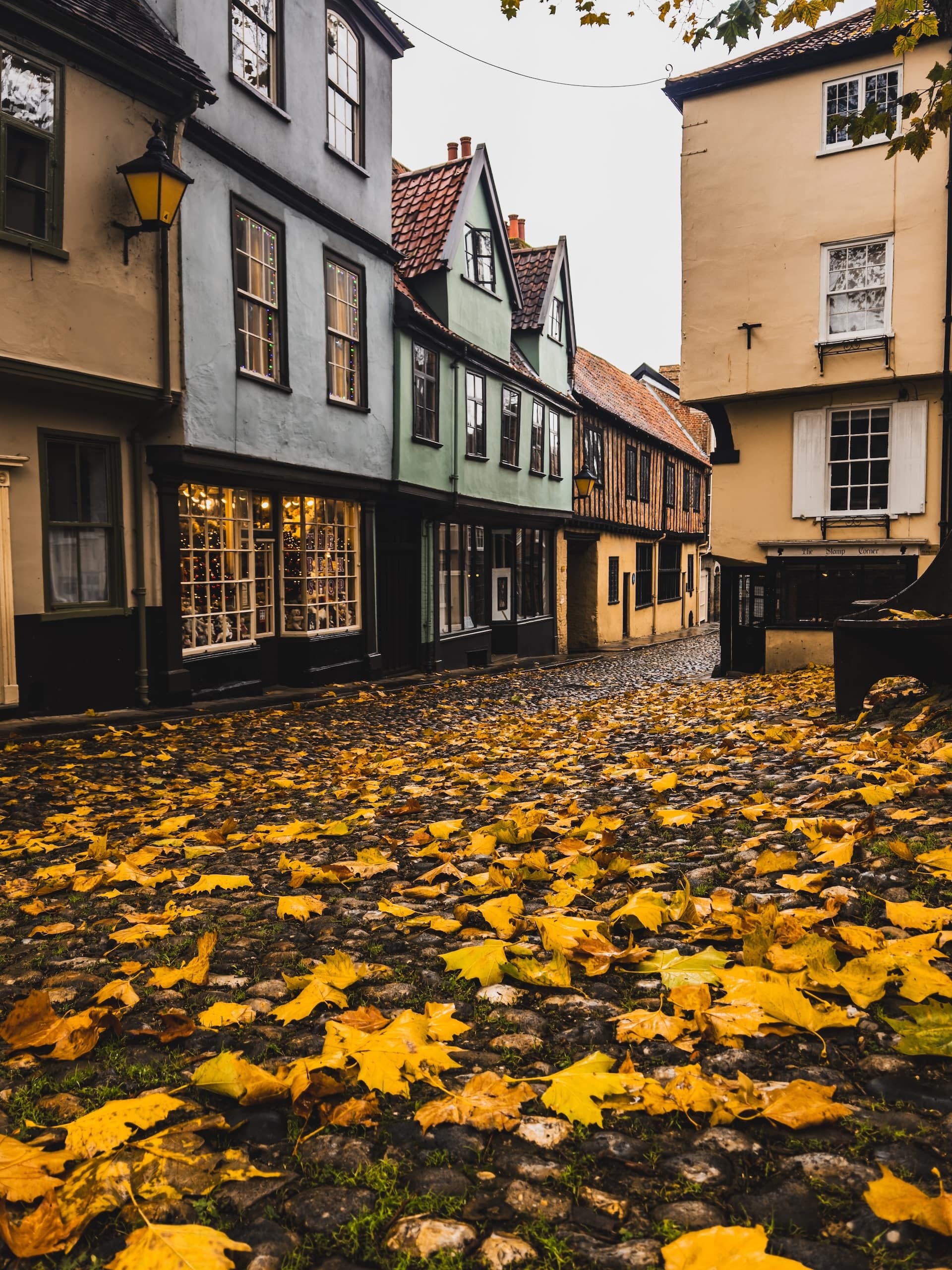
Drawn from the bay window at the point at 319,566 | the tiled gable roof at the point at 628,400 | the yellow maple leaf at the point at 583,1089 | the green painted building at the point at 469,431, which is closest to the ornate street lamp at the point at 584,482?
the green painted building at the point at 469,431

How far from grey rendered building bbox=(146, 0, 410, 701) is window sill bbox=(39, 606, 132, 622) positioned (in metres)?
0.42

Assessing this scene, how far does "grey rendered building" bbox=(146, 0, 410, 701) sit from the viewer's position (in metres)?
10.2

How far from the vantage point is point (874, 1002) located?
2.24m

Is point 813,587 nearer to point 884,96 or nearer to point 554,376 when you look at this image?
point 884,96

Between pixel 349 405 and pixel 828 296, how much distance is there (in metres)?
8.28

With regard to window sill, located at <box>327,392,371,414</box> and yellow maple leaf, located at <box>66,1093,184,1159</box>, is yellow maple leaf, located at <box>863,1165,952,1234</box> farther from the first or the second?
window sill, located at <box>327,392,371,414</box>

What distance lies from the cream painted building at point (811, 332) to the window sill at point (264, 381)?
7681 millimetres

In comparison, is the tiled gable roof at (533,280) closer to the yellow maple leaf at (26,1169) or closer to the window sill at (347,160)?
the window sill at (347,160)

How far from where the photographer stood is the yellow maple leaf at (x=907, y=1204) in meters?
1.40

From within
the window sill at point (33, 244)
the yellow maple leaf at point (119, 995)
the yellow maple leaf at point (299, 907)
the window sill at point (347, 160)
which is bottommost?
the yellow maple leaf at point (299, 907)

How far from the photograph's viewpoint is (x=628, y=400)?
31891mm

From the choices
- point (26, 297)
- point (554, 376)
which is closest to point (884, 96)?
point (554, 376)

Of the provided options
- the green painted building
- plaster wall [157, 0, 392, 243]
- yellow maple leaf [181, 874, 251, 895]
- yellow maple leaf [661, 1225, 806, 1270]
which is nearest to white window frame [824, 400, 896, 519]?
the green painted building

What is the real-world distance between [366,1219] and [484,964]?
1.09 m
